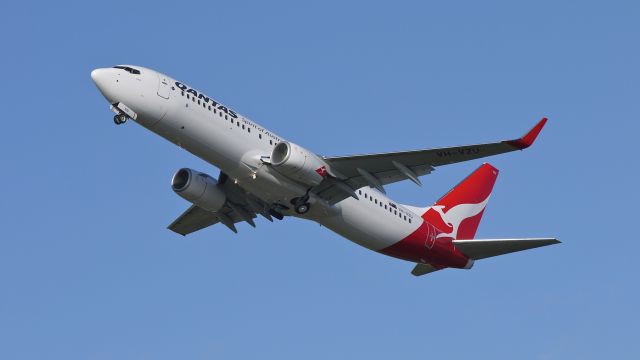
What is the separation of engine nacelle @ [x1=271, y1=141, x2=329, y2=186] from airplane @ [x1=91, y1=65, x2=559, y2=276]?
0.13ft

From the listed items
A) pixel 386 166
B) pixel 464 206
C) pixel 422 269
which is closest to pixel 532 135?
pixel 386 166

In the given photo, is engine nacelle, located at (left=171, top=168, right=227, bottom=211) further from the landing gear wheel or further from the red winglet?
the red winglet

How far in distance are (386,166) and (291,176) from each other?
153 inches

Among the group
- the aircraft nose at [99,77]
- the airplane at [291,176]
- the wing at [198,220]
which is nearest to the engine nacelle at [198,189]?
the airplane at [291,176]

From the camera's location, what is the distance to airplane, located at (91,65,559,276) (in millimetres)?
40031

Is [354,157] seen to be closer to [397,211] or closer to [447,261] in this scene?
[397,211]

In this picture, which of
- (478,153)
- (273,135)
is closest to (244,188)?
(273,135)

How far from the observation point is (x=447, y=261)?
48.1m

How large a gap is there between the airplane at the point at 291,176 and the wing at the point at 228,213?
0.18 ft

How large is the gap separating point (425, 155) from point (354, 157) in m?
2.82

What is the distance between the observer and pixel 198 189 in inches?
1762

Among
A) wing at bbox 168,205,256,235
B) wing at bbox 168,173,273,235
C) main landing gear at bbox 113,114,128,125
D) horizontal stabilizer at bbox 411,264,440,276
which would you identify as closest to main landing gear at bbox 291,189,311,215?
wing at bbox 168,173,273,235

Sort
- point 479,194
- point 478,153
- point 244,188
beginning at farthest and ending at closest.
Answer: point 479,194 → point 244,188 → point 478,153

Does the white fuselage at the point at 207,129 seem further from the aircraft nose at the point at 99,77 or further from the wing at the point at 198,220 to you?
the wing at the point at 198,220
